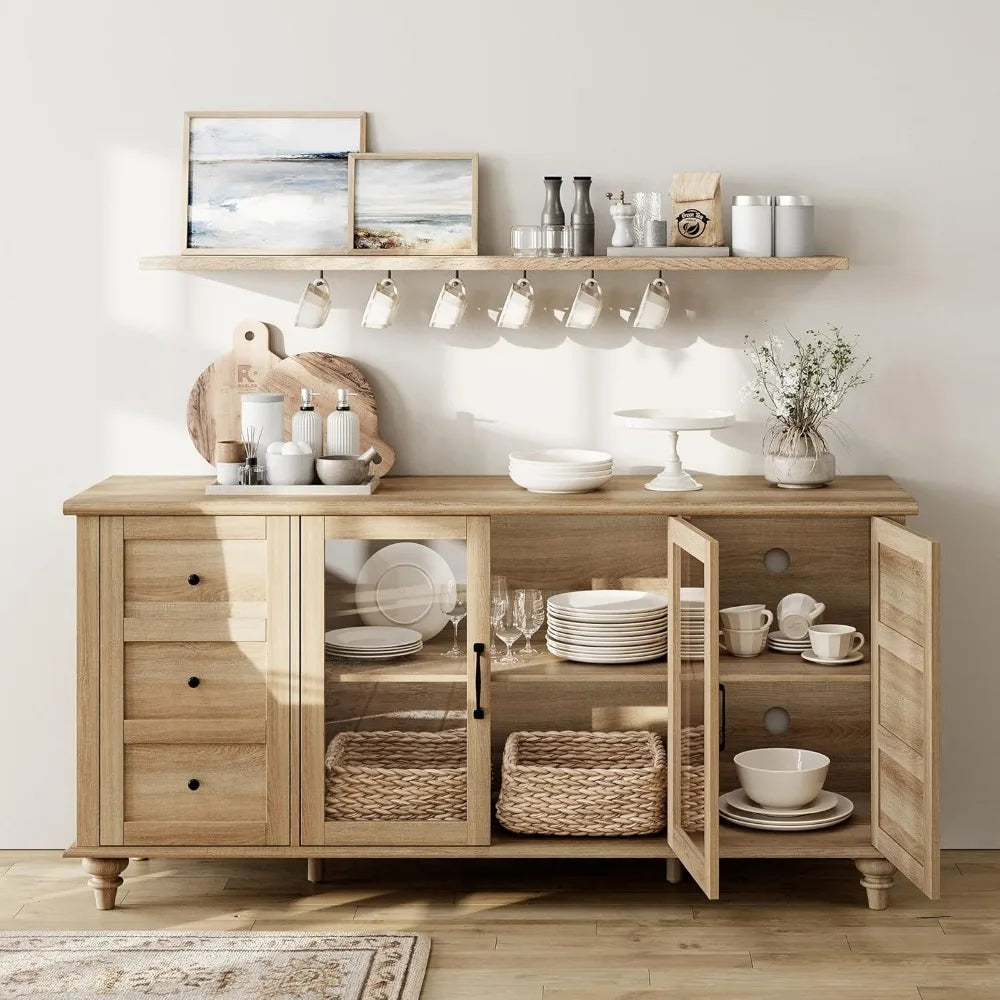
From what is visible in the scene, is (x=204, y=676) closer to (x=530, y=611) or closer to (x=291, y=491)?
(x=291, y=491)

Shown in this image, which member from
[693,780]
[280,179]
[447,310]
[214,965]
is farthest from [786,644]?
[280,179]

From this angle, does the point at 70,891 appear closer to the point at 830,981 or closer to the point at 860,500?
the point at 830,981

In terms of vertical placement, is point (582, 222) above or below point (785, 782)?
above

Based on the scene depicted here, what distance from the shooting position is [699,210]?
132 inches

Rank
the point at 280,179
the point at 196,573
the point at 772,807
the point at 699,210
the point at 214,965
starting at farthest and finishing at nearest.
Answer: the point at 280,179, the point at 699,210, the point at 772,807, the point at 196,573, the point at 214,965

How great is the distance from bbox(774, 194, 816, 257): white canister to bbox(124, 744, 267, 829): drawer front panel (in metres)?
1.72

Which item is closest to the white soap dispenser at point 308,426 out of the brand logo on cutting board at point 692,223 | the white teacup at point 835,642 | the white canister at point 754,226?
the brand logo on cutting board at point 692,223

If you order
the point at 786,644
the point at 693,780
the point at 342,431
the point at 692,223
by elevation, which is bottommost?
the point at 693,780

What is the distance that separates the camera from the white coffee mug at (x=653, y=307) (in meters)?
3.37

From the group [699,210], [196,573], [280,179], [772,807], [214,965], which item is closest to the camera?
[214,965]

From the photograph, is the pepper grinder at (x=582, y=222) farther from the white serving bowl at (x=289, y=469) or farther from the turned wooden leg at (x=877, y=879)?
the turned wooden leg at (x=877, y=879)

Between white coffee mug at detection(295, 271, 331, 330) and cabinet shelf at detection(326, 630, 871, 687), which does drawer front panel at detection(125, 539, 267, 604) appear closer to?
cabinet shelf at detection(326, 630, 871, 687)

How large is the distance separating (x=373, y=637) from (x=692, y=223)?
1261mm

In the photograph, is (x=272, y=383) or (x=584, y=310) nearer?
(x=584, y=310)
